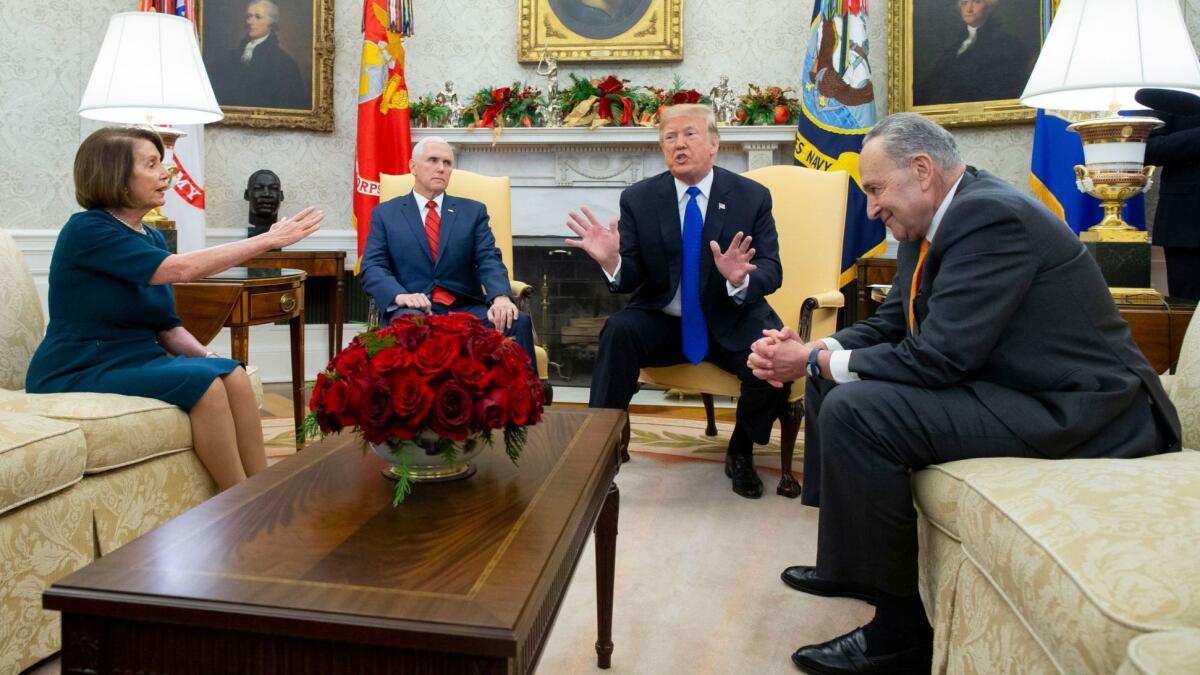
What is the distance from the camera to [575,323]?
576 cm

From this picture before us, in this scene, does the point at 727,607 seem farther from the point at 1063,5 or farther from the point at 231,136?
the point at 231,136

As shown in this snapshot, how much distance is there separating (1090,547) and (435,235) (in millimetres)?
3080

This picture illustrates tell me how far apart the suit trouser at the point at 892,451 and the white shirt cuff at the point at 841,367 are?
0.56 ft

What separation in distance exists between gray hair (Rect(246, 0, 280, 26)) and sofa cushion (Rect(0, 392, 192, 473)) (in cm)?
386

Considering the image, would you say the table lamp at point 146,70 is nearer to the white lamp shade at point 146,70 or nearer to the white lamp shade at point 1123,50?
the white lamp shade at point 146,70

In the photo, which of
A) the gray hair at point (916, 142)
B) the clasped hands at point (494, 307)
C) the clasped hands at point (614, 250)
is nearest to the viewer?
the gray hair at point (916, 142)

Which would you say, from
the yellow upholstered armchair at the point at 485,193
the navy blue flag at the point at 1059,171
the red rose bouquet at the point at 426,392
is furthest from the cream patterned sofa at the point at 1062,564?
A: the navy blue flag at the point at 1059,171

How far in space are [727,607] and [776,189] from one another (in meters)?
2.12

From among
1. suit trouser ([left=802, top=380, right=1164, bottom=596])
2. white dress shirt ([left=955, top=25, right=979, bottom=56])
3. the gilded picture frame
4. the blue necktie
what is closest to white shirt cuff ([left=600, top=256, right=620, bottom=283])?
the blue necktie

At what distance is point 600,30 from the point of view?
569 cm

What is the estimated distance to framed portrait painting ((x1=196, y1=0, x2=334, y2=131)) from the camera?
5.51 meters

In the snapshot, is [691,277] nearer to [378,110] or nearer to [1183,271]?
[1183,271]

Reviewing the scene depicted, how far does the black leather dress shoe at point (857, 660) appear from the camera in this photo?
74.3 inches

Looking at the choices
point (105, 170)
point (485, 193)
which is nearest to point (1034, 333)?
point (105, 170)
